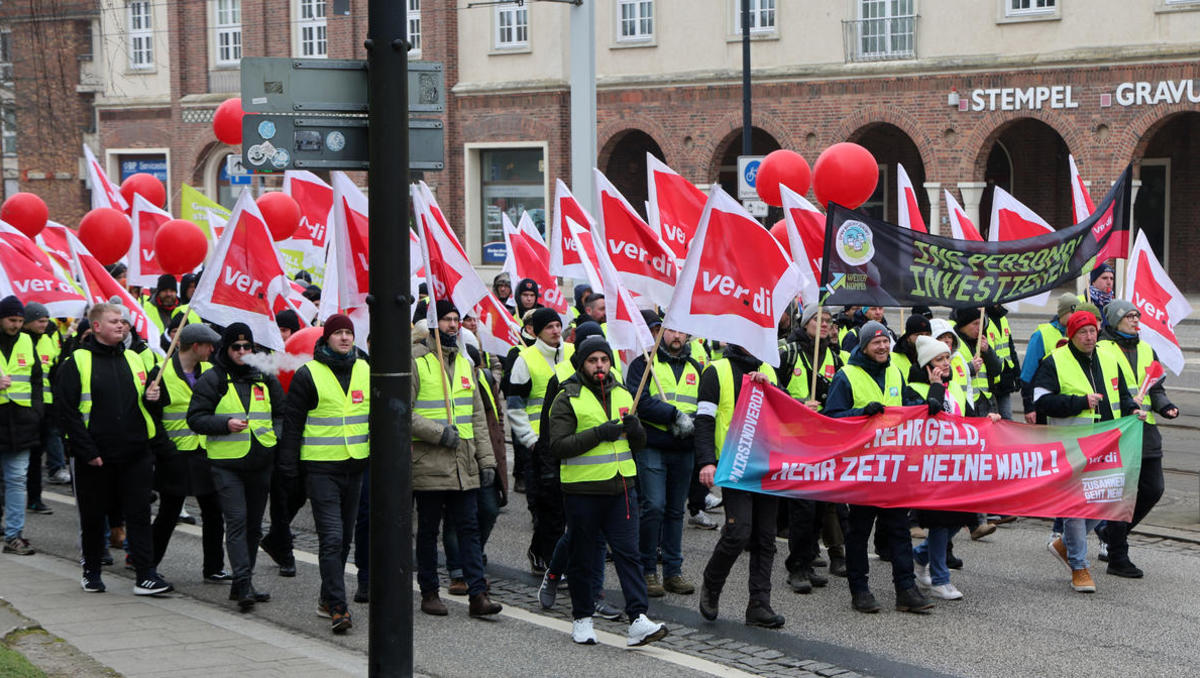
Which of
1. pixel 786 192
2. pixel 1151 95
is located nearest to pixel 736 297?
pixel 786 192

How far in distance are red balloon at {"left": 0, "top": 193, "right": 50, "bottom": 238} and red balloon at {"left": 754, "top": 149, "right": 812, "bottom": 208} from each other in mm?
7392

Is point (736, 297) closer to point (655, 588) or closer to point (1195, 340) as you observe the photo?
point (655, 588)

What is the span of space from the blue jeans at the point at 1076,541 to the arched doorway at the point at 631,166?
93.1ft

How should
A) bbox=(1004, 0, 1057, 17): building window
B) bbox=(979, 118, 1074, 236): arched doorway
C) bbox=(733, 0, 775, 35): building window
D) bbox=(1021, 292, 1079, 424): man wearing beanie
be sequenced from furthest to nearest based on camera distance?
bbox=(979, 118, 1074, 236): arched doorway → bbox=(733, 0, 775, 35): building window → bbox=(1004, 0, 1057, 17): building window → bbox=(1021, 292, 1079, 424): man wearing beanie

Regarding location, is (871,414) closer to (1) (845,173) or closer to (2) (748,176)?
(1) (845,173)

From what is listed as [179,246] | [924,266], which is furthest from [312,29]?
[924,266]

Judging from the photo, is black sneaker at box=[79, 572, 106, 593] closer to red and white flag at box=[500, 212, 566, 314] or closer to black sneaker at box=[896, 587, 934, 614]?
black sneaker at box=[896, 587, 934, 614]

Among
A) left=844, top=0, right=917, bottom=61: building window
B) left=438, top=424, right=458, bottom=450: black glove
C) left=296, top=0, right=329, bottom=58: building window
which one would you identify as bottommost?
left=438, top=424, right=458, bottom=450: black glove

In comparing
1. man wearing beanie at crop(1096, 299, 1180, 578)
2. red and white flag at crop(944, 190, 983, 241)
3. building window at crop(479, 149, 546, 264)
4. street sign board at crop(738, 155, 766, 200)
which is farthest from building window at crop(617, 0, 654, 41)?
man wearing beanie at crop(1096, 299, 1180, 578)

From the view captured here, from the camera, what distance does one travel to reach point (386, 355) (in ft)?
19.6

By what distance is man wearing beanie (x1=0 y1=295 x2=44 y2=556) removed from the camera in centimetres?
1083

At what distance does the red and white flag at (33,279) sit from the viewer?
1210 centimetres

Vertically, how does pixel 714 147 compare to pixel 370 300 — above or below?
above

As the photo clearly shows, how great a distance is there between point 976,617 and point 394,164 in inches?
182
